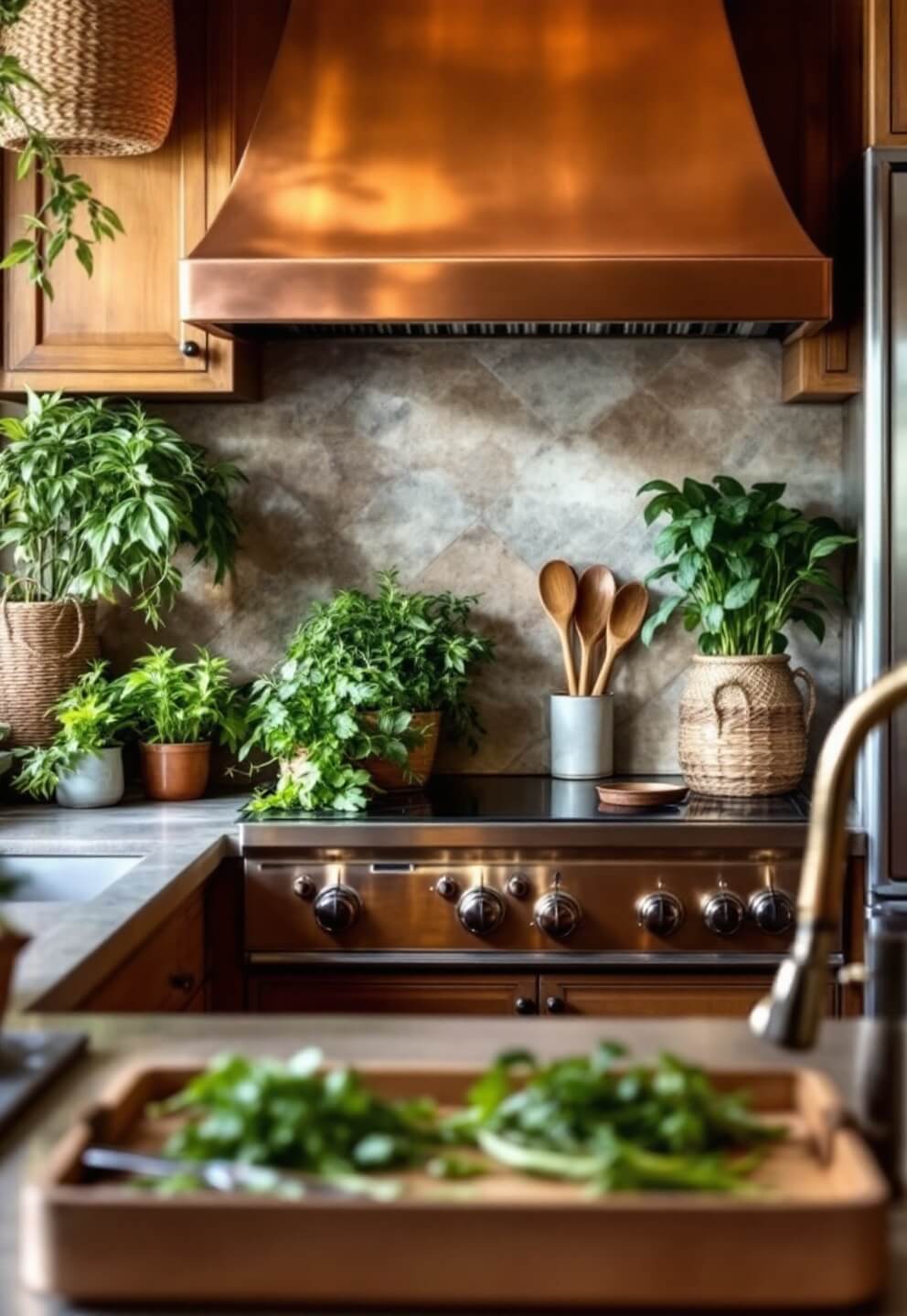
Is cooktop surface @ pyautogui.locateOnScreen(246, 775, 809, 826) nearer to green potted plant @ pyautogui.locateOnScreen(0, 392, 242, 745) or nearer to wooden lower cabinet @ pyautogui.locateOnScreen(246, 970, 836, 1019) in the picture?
wooden lower cabinet @ pyautogui.locateOnScreen(246, 970, 836, 1019)

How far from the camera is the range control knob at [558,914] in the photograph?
8.89 feet

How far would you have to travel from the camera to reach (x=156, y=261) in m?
3.07

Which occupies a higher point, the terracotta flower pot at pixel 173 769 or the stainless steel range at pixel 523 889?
the terracotta flower pot at pixel 173 769

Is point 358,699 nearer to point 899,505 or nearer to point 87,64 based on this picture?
point 899,505

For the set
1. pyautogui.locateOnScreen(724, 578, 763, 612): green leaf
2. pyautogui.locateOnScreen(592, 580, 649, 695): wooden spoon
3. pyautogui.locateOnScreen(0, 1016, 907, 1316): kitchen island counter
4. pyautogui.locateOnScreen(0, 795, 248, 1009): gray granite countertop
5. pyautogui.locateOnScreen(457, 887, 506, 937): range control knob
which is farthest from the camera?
pyautogui.locateOnScreen(592, 580, 649, 695): wooden spoon

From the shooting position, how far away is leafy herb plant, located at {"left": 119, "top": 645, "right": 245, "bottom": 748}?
122 inches

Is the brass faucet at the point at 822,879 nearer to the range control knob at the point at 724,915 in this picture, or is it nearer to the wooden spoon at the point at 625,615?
the range control knob at the point at 724,915

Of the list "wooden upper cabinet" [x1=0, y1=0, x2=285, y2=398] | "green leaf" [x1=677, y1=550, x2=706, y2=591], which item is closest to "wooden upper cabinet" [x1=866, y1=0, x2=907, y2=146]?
"green leaf" [x1=677, y1=550, x2=706, y2=591]

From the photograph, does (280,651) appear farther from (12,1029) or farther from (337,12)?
(12,1029)

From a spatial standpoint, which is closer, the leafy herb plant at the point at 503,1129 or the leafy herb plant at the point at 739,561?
the leafy herb plant at the point at 503,1129

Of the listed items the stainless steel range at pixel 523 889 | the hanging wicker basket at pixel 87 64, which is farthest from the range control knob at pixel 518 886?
the hanging wicker basket at pixel 87 64

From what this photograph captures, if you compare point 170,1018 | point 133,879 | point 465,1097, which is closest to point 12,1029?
point 170,1018

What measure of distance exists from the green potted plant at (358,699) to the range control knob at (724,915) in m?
0.59

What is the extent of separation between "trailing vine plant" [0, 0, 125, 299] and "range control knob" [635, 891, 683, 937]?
139cm
